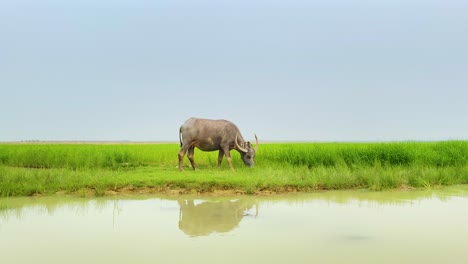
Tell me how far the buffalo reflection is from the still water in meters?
0.01

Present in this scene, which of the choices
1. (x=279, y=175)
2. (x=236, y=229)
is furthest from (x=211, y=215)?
(x=279, y=175)

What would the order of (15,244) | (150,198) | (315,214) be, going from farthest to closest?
(150,198)
(315,214)
(15,244)

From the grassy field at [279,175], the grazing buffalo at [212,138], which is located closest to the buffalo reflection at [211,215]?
the grassy field at [279,175]

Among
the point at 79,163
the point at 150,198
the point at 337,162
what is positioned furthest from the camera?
the point at 79,163

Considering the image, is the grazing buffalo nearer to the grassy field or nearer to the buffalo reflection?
the grassy field

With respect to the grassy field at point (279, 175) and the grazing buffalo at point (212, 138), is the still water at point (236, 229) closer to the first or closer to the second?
the grassy field at point (279, 175)

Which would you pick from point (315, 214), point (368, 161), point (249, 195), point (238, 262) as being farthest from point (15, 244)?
point (368, 161)

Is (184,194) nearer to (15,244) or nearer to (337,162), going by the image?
(15,244)

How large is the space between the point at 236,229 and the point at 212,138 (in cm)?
714

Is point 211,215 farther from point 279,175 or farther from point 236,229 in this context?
point 279,175

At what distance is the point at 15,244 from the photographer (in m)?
4.45

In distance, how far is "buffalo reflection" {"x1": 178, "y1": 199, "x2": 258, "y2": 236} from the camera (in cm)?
517

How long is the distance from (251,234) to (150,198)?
11.6 feet

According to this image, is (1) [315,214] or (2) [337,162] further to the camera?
(2) [337,162]
